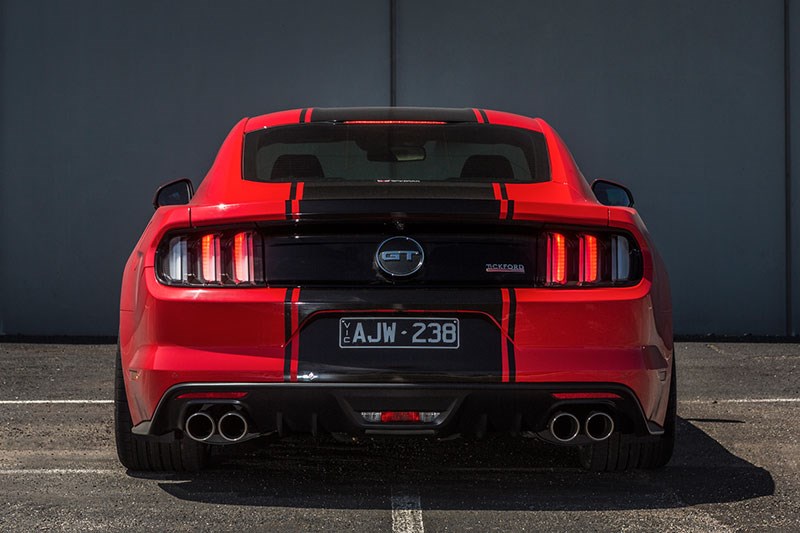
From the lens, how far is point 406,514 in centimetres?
434

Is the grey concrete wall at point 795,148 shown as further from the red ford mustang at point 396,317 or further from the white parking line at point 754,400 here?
the red ford mustang at point 396,317

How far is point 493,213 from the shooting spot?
170 inches

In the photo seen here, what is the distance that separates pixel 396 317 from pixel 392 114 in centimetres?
157

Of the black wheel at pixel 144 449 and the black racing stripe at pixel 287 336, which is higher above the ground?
the black racing stripe at pixel 287 336

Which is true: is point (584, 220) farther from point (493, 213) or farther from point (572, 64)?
point (572, 64)

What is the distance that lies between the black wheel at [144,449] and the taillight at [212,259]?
558mm

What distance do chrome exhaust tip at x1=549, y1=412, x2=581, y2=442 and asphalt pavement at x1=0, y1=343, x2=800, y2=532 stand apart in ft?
0.84

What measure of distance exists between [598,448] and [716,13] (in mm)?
9852

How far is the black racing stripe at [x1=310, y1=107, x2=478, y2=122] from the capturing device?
549cm

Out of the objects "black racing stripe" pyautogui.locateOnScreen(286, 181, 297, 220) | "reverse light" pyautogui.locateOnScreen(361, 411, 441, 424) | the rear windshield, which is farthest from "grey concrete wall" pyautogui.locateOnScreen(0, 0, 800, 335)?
"reverse light" pyautogui.locateOnScreen(361, 411, 441, 424)

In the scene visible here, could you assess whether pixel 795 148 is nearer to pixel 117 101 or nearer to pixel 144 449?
pixel 117 101

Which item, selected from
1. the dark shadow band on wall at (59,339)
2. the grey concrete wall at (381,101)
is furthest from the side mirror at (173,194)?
the grey concrete wall at (381,101)

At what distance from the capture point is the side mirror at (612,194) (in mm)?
5328

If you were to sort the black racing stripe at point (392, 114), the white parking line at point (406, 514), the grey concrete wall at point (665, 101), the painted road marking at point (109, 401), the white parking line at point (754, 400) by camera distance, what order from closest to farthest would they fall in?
the white parking line at point (406, 514) → the black racing stripe at point (392, 114) → the painted road marking at point (109, 401) → the white parking line at point (754, 400) → the grey concrete wall at point (665, 101)
